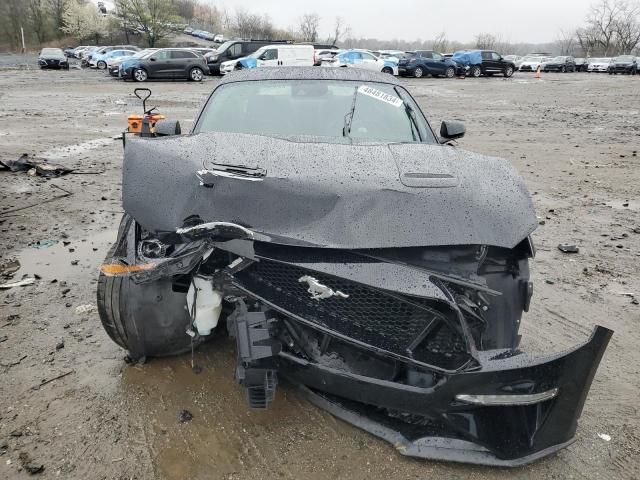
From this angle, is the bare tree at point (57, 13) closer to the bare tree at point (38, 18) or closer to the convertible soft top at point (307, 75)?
the bare tree at point (38, 18)

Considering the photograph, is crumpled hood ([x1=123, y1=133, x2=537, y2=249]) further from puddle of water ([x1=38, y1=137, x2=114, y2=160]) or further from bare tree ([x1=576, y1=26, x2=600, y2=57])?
bare tree ([x1=576, y1=26, x2=600, y2=57])

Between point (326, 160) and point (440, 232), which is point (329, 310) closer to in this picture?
point (440, 232)

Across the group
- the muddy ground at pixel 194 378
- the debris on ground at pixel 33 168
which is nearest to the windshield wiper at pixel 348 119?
the muddy ground at pixel 194 378

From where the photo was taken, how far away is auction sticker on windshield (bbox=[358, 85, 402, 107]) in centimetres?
374

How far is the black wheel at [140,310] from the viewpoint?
2590mm

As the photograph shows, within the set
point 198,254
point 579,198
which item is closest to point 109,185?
point 198,254

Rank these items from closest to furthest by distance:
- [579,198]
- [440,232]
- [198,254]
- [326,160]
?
[440,232], [198,254], [326,160], [579,198]

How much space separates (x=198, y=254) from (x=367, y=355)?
2.89ft

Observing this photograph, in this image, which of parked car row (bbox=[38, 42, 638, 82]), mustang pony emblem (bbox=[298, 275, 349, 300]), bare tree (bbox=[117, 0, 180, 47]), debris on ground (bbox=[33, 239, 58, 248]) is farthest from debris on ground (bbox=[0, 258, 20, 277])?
bare tree (bbox=[117, 0, 180, 47])

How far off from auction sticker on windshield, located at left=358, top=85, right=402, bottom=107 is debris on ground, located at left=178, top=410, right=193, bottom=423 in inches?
100

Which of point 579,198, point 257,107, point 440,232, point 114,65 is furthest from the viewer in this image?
point 114,65

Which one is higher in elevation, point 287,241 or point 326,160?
point 326,160

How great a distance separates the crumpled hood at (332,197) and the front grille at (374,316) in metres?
0.20

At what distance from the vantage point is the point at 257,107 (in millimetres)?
3613
